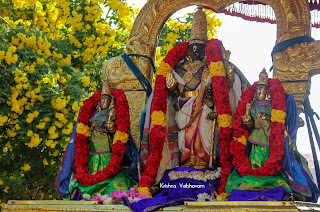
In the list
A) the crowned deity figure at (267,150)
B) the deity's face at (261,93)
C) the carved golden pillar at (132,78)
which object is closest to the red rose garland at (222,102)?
the crowned deity figure at (267,150)

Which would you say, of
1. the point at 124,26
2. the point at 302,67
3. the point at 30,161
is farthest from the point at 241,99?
the point at 124,26

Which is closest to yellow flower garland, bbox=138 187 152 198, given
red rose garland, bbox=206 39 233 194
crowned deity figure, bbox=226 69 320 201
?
red rose garland, bbox=206 39 233 194

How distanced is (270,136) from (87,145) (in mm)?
2663

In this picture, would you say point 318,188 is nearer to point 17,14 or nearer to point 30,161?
point 30,161

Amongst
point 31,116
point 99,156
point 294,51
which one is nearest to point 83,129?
point 99,156

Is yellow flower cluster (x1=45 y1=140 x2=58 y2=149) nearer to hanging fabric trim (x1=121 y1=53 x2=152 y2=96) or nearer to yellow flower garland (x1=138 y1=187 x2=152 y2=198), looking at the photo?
hanging fabric trim (x1=121 y1=53 x2=152 y2=96)

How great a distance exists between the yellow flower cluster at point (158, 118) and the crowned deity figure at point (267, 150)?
1.11 meters

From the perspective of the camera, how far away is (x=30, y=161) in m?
9.12

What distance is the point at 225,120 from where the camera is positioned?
6902 mm

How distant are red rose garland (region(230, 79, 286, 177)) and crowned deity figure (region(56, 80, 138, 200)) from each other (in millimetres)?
1597

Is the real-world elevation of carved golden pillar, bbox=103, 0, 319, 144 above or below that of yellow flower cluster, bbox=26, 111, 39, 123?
above

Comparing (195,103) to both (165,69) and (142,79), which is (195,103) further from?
(142,79)

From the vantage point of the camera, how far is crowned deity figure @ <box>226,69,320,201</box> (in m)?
5.98

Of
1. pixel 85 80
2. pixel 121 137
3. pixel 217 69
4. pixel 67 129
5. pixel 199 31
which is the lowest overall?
pixel 121 137
